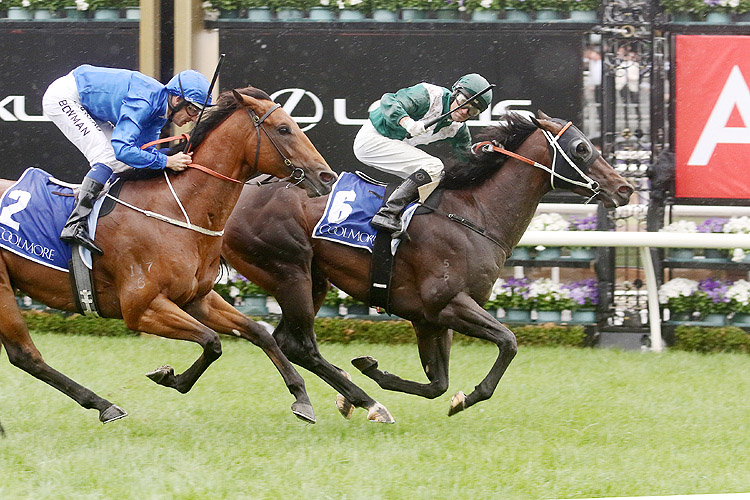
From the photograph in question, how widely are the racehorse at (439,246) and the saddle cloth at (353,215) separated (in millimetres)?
58

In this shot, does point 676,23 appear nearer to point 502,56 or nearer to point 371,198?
point 502,56

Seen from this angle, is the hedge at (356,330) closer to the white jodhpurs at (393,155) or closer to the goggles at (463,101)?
the white jodhpurs at (393,155)

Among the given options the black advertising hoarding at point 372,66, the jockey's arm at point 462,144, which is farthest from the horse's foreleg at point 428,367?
the black advertising hoarding at point 372,66

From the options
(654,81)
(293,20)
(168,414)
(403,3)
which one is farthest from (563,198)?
(168,414)

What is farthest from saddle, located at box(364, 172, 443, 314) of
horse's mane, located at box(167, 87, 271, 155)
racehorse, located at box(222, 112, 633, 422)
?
horse's mane, located at box(167, 87, 271, 155)

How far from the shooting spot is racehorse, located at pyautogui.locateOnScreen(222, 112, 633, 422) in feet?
18.5

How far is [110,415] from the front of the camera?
16.7 ft

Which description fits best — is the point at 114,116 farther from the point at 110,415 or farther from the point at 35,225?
the point at 110,415

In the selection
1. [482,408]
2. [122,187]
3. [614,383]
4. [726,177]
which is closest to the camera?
[122,187]

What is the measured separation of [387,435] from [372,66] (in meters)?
3.94

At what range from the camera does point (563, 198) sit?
8414 mm

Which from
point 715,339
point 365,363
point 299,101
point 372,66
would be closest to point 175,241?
point 365,363

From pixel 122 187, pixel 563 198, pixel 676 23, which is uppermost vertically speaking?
pixel 676 23

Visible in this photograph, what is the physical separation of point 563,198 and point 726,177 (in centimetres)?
122
